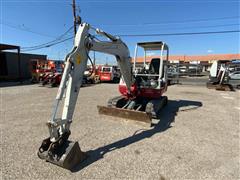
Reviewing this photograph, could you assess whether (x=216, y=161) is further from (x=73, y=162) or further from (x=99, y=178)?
(x=73, y=162)

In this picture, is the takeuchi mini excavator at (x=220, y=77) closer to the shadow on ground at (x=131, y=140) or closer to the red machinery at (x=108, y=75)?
the shadow on ground at (x=131, y=140)

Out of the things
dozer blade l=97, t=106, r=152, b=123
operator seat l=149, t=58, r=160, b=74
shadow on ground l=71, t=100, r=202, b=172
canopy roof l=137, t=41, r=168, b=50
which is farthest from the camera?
operator seat l=149, t=58, r=160, b=74

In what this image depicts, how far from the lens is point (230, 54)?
49.7m

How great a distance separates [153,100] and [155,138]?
6.11 feet

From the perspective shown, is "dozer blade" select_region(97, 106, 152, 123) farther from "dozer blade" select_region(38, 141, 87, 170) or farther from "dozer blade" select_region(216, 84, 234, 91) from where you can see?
"dozer blade" select_region(216, 84, 234, 91)

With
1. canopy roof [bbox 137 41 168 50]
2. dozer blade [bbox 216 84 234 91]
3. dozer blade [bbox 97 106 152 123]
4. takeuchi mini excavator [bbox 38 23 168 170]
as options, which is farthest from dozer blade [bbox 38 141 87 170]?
dozer blade [bbox 216 84 234 91]

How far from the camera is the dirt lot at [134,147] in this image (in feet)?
9.48

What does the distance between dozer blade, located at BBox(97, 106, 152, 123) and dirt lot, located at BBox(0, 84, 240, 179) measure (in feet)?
0.59

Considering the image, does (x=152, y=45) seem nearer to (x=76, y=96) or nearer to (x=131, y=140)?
(x=131, y=140)

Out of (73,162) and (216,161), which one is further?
(216,161)

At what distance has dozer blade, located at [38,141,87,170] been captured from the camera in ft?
9.55

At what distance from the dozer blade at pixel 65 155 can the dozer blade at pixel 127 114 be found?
221cm

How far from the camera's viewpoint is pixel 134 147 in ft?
12.3

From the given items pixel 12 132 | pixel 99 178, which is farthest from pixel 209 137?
pixel 12 132
